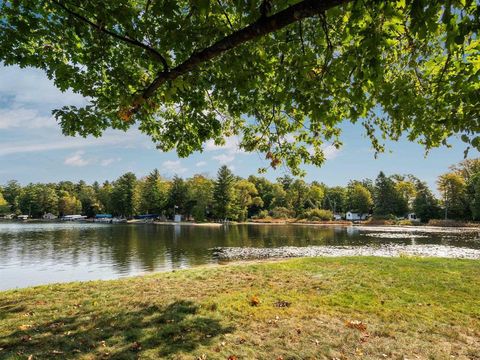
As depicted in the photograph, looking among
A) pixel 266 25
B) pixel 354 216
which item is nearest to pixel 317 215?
pixel 354 216

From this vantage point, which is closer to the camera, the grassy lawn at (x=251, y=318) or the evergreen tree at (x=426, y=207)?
the grassy lawn at (x=251, y=318)

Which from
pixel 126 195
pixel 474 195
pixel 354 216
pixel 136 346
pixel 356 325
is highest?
pixel 126 195

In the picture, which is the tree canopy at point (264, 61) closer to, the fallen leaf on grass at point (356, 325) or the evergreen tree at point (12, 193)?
the fallen leaf on grass at point (356, 325)

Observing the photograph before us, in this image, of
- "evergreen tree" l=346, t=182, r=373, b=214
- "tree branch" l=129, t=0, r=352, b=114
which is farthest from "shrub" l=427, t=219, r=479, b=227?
"tree branch" l=129, t=0, r=352, b=114

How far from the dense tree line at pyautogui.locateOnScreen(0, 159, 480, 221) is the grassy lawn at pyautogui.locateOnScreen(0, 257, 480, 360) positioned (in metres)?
63.5

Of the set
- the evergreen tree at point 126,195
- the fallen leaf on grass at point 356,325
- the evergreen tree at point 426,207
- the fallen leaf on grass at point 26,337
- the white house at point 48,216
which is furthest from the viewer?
the white house at point 48,216

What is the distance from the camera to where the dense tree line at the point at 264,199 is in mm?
70250

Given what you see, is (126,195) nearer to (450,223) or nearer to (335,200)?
(335,200)

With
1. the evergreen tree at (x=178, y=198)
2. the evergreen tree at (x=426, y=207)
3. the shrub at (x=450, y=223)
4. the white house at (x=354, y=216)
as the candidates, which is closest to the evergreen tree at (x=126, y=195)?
the evergreen tree at (x=178, y=198)

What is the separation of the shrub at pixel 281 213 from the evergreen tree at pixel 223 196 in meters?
14.2

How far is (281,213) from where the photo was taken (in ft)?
293

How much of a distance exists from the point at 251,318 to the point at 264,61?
4.28 meters

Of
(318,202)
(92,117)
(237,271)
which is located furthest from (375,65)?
(318,202)

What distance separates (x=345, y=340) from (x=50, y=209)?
434 ft
